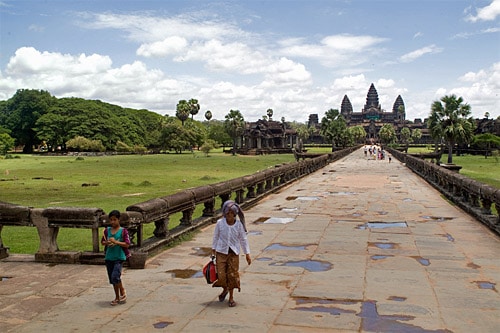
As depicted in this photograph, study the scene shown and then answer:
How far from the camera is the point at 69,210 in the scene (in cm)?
795

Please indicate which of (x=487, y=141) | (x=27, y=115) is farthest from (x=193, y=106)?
(x=487, y=141)

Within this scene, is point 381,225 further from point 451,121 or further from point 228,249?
point 451,121

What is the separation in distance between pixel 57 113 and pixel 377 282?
3961 inches

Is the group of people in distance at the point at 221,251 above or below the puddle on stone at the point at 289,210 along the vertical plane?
above

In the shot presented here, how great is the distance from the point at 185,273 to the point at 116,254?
1479 mm

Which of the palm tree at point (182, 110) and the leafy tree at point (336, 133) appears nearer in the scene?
the leafy tree at point (336, 133)

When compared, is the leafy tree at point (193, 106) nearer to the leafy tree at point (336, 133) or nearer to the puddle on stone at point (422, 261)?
the leafy tree at point (336, 133)

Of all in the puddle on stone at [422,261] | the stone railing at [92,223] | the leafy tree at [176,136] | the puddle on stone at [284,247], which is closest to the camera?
the stone railing at [92,223]

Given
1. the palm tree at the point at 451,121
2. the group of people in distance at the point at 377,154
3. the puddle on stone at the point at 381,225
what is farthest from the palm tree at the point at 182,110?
the puddle on stone at the point at 381,225

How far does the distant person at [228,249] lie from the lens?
6004 millimetres

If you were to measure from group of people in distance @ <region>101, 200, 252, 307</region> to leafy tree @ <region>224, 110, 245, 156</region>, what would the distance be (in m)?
93.1

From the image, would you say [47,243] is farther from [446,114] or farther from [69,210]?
[446,114]

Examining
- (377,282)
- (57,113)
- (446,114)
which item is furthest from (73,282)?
(57,113)

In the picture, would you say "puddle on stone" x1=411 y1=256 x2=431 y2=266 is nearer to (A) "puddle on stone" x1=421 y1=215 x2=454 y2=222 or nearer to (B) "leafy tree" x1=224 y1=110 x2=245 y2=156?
(A) "puddle on stone" x1=421 y1=215 x2=454 y2=222
